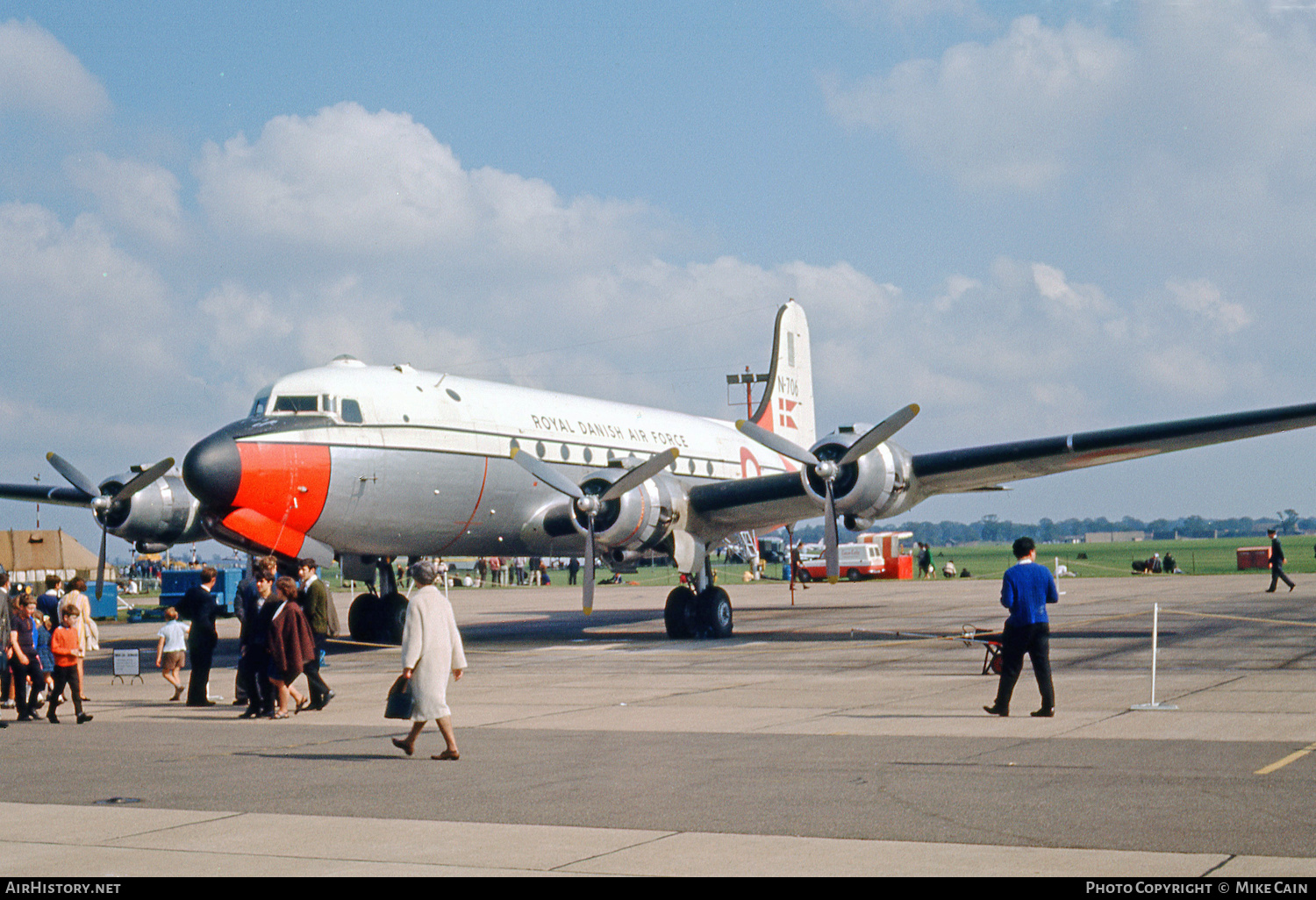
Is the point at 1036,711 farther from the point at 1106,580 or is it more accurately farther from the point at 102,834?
the point at 1106,580

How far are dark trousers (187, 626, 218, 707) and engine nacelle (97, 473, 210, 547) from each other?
8838 millimetres

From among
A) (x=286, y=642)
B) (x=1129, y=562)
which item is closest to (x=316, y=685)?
(x=286, y=642)

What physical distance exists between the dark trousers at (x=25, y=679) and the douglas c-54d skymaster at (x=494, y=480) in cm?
479

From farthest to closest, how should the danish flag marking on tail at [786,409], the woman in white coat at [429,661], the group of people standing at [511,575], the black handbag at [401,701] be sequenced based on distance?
the group of people standing at [511,575] < the danish flag marking on tail at [786,409] < the black handbag at [401,701] < the woman in white coat at [429,661]

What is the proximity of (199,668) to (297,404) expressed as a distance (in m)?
6.03

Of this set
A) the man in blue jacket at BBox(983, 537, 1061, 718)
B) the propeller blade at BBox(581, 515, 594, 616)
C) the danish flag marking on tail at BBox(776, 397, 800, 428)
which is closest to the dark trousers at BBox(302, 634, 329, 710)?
the man in blue jacket at BBox(983, 537, 1061, 718)

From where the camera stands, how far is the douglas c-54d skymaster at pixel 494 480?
19766 mm

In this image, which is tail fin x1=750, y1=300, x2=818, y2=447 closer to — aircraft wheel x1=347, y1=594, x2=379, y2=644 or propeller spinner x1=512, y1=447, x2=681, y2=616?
propeller spinner x1=512, y1=447, x2=681, y2=616

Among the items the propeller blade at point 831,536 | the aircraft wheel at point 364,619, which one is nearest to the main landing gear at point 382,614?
the aircraft wheel at point 364,619

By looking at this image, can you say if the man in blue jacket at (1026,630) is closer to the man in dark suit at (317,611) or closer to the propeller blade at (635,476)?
the man in dark suit at (317,611)

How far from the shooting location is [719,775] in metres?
9.15

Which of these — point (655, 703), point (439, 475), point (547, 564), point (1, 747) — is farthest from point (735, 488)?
point (547, 564)

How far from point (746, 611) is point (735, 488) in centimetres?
1081

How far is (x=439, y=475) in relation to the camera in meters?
21.9
